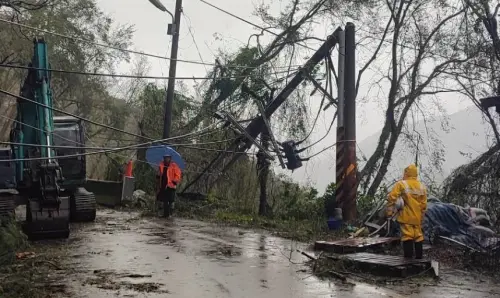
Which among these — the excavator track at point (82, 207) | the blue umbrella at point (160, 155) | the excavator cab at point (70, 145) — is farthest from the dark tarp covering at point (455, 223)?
the excavator cab at point (70, 145)

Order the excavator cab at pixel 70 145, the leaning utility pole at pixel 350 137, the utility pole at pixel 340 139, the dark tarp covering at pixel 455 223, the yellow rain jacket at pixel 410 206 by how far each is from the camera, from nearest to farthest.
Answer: the yellow rain jacket at pixel 410 206 → the dark tarp covering at pixel 455 223 → the leaning utility pole at pixel 350 137 → the utility pole at pixel 340 139 → the excavator cab at pixel 70 145

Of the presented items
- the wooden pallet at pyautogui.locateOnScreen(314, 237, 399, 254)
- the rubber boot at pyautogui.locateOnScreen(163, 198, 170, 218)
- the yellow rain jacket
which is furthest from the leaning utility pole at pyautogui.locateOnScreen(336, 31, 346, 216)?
the yellow rain jacket

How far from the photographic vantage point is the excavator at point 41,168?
11219 mm

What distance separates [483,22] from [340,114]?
18.8 ft

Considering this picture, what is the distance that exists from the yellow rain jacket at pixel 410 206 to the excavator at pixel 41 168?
5336 millimetres

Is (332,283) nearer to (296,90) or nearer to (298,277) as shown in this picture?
(298,277)

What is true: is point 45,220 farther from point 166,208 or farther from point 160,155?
point 160,155

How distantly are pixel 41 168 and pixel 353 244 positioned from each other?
20.5 feet

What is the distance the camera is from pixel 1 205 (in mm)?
12414

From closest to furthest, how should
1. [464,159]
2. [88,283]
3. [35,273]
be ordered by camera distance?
1. [88,283]
2. [35,273]
3. [464,159]

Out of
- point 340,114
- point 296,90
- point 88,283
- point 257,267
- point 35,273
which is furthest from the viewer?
point 296,90

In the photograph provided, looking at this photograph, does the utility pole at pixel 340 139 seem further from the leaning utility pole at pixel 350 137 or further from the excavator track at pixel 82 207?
the excavator track at pixel 82 207

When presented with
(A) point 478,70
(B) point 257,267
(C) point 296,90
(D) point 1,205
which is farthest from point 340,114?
(D) point 1,205

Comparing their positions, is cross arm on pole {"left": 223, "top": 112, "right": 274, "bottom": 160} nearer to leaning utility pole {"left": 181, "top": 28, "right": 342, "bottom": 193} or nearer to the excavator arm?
leaning utility pole {"left": 181, "top": 28, "right": 342, "bottom": 193}
